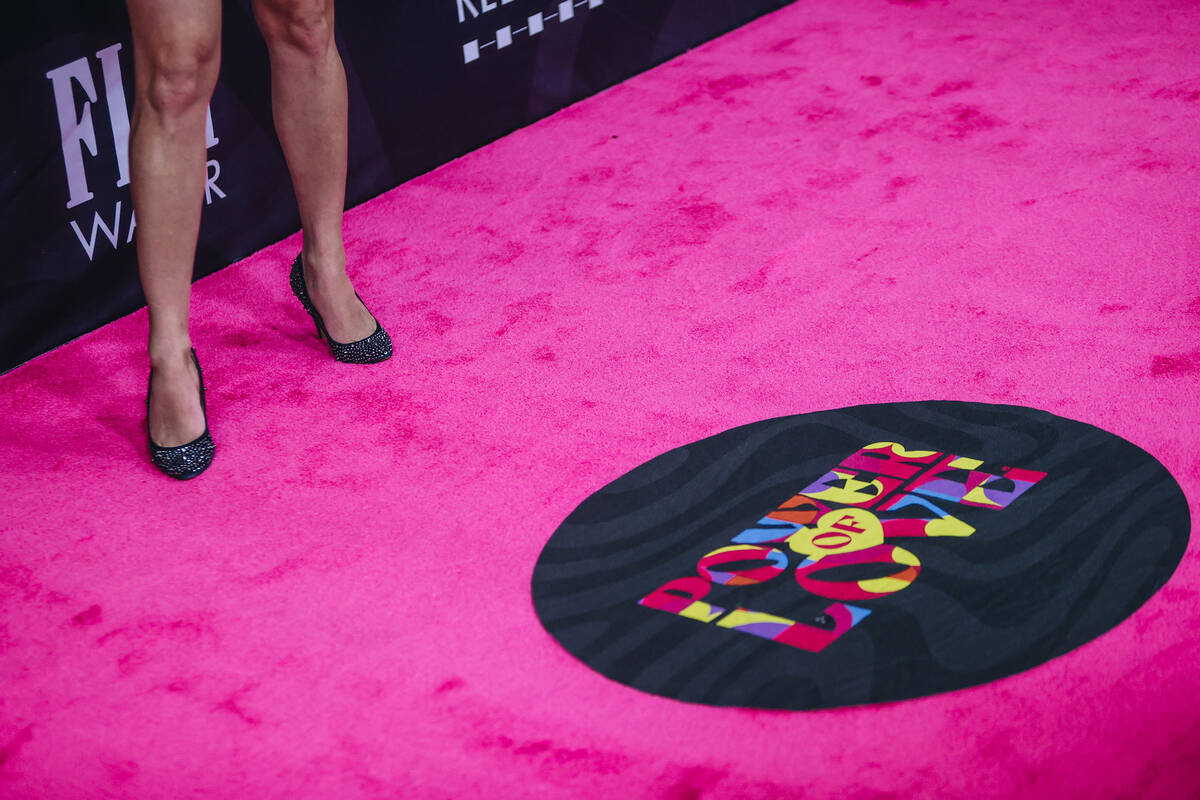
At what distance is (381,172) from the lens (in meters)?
2.67

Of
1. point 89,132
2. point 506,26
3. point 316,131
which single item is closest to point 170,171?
point 316,131

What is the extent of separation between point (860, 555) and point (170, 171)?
3.36ft

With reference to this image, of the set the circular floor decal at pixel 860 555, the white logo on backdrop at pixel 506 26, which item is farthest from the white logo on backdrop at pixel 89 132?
the circular floor decal at pixel 860 555

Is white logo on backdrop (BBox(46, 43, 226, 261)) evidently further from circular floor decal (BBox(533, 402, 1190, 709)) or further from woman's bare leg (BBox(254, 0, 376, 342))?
circular floor decal (BBox(533, 402, 1190, 709))

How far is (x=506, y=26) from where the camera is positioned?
2.85 metres

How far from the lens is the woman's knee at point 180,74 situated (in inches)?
63.4

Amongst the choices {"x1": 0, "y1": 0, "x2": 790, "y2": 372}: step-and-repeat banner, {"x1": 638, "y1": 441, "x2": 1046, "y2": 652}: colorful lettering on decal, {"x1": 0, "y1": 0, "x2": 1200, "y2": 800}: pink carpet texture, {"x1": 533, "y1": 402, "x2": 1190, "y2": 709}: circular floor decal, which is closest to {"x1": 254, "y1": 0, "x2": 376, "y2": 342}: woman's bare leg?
{"x1": 0, "y1": 0, "x2": 1200, "y2": 800}: pink carpet texture

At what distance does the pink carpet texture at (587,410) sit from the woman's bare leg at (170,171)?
0.39 ft

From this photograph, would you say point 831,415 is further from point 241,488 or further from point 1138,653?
point 241,488

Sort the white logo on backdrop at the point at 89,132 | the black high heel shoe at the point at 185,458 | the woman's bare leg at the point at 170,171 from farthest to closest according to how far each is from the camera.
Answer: the white logo on backdrop at the point at 89,132 → the black high heel shoe at the point at 185,458 → the woman's bare leg at the point at 170,171

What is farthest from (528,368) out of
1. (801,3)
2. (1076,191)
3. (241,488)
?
(801,3)

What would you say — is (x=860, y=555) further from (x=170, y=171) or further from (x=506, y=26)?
(x=506, y=26)

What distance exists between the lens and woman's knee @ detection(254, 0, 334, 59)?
5.89 ft

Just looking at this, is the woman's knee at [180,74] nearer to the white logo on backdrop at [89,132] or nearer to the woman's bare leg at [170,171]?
the woman's bare leg at [170,171]
